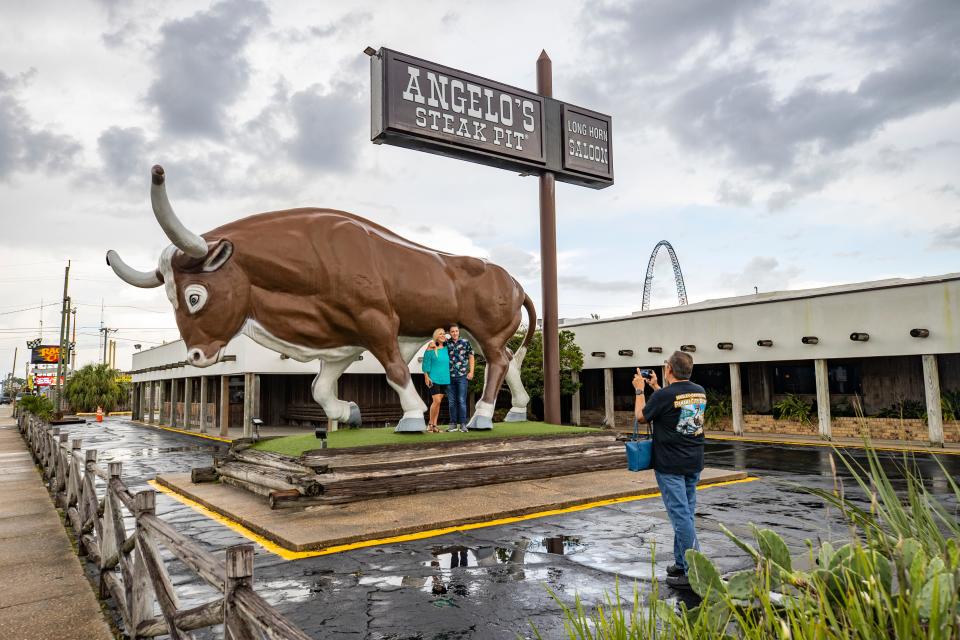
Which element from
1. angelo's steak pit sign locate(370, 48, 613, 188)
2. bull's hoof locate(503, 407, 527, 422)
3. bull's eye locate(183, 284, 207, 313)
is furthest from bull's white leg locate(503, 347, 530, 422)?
bull's eye locate(183, 284, 207, 313)

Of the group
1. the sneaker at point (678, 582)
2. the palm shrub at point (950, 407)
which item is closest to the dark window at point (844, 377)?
the palm shrub at point (950, 407)

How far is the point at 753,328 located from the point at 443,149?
38.2 ft

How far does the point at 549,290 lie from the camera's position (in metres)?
11.9

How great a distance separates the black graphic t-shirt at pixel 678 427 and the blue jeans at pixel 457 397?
197 inches

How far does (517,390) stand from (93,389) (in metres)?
39.8

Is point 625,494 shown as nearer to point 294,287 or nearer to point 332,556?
point 332,556

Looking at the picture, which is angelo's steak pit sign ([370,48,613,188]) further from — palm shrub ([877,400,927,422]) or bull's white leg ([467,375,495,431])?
palm shrub ([877,400,927,422])

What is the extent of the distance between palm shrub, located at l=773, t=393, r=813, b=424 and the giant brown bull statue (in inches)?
482

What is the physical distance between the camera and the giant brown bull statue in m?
7.66

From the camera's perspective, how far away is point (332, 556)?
5312mm

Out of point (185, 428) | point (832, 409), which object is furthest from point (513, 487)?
point (185, 428)

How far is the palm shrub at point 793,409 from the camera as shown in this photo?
17969 mm

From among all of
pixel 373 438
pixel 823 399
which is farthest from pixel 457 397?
pixel 823 399

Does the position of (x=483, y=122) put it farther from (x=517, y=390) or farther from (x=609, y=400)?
(x=609, y=400)
